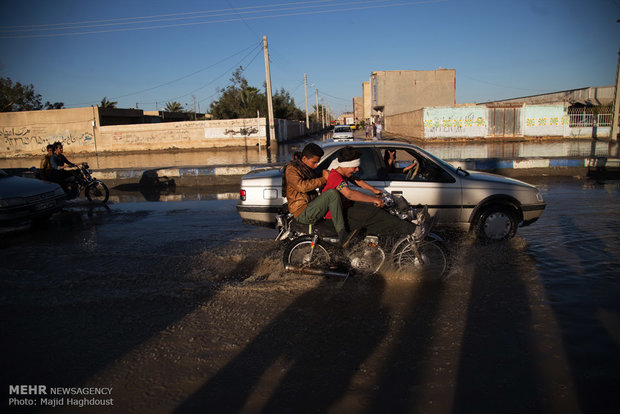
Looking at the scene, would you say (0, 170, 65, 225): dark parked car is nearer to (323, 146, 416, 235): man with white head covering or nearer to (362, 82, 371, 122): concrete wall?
(323, 146, 416, 235): man with white head covering

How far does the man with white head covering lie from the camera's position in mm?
4613

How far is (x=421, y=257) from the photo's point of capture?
4.74 metres

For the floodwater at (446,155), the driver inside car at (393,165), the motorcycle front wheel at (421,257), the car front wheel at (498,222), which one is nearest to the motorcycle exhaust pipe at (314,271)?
the motorcycle front wheel at (421,257)

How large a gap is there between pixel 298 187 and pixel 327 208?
409 mm

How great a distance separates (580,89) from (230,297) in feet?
205

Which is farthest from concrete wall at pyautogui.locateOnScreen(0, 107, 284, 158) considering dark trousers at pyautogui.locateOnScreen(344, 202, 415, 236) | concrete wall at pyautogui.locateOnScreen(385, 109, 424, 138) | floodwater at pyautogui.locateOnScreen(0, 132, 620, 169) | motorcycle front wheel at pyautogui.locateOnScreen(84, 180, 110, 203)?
dark trousers at pyautogui.locateOnScreen(344, 202, 415, 236)

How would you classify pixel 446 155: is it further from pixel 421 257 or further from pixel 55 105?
pixel 55 105

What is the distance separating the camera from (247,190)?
6.48m

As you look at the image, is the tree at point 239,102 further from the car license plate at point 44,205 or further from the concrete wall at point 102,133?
the car license plate at point 44,205

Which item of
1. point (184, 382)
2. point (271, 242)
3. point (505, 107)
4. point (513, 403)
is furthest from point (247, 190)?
point (505, 107)

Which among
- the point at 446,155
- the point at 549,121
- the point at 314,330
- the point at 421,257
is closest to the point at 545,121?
the point at 549,121

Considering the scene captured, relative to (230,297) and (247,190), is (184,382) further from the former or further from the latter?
(247,190)

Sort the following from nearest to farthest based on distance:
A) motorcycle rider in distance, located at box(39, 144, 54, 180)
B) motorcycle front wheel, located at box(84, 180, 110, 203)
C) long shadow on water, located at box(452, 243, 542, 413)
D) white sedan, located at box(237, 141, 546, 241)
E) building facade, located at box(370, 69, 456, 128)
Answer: long shadow on water, located at box(452, 243, 542, 413) → white sedan, located at box(237, 141, 546, 241) → motorcycle rider in distance, located at box(39, 144, 54, 180) → motorcycle front wheel, located at box(84, 180, 110, 203) → building facade, located at box(370, 69, 456, 128)

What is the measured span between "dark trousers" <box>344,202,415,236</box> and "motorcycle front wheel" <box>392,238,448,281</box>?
0.15 metres
